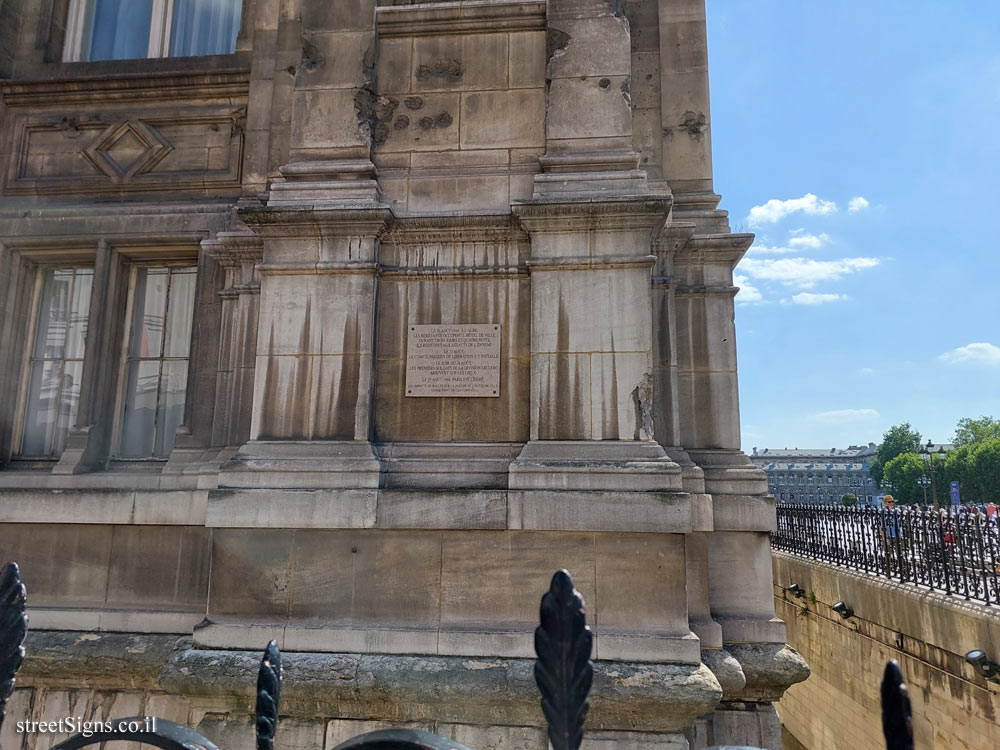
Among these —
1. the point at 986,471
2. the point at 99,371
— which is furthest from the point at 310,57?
the point at 986,471

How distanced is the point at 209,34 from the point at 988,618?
11.8 m

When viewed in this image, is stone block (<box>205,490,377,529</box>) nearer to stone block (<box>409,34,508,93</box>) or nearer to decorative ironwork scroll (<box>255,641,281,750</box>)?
decorative ironwork scroll (<box>255,641,281,750</box>)

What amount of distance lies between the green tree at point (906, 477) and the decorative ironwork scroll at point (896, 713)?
98173 mm

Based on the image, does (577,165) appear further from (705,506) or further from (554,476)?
(705,506)

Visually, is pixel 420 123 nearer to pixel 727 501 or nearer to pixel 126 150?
pixel 126 150

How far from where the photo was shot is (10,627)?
1.74 meters

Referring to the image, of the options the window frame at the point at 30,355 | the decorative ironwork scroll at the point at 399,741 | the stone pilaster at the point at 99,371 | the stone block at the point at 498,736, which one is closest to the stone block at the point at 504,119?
the stone pilaster at the point at 99,371

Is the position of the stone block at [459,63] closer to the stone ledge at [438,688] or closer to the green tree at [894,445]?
the stone ledge at [438,688]

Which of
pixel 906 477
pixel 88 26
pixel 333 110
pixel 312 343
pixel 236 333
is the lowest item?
pixel 312 343

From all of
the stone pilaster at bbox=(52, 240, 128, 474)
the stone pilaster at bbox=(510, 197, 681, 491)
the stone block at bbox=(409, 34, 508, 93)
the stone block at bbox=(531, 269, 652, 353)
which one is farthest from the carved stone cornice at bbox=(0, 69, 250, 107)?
the stone block at bbox=(531, 269, 652, 353)

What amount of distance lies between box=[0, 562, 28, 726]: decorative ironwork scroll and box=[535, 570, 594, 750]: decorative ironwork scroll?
1.37m

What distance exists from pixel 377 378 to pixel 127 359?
313 cm

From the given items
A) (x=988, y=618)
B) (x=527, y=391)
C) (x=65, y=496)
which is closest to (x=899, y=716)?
(x=527, y=391)

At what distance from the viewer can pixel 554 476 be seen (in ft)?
15.7
